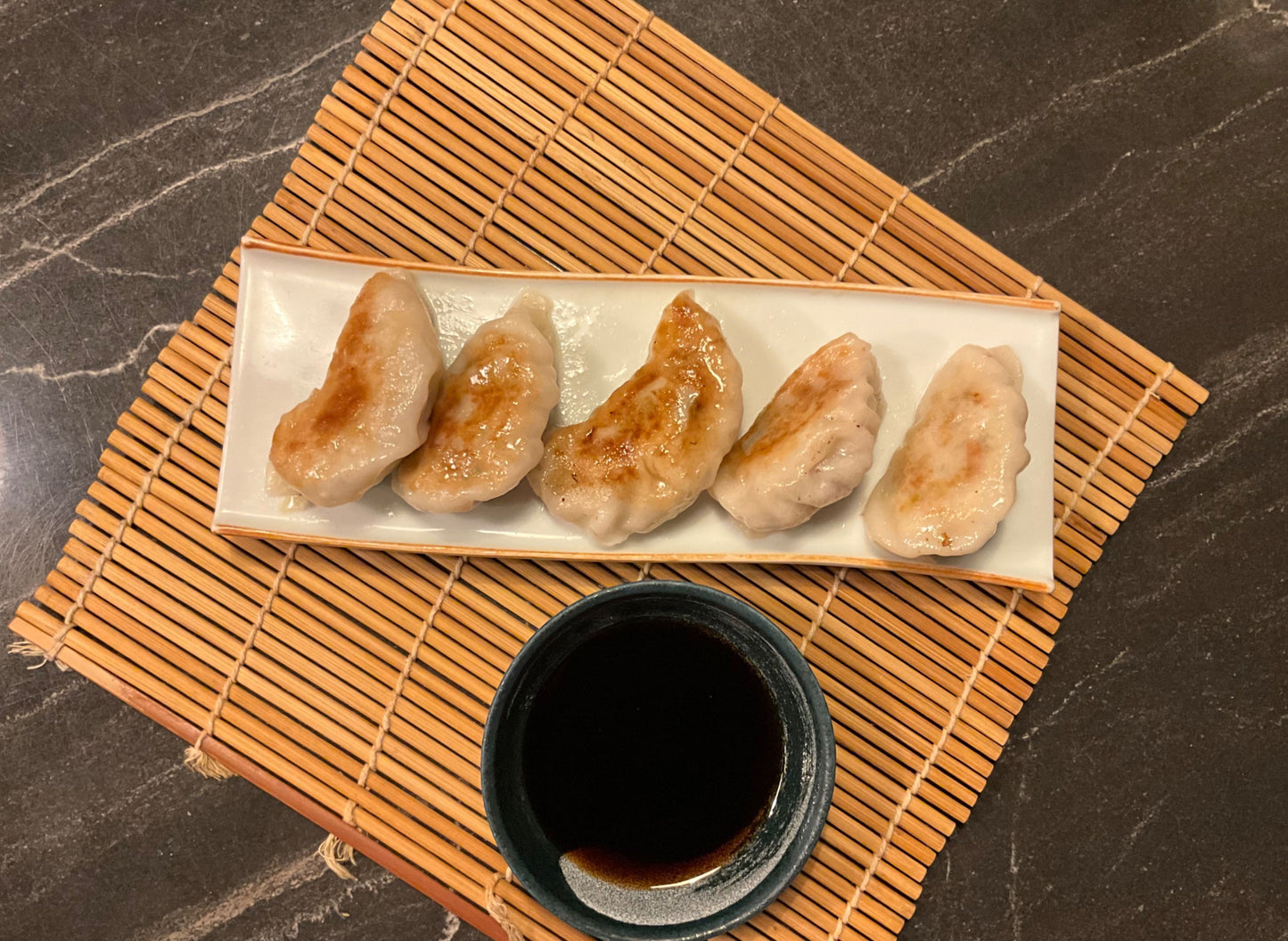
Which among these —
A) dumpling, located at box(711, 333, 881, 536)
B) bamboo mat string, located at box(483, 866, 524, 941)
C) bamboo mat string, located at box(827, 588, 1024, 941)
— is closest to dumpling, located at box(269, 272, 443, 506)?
dumpling, located at box(711, 333, 881, 536)

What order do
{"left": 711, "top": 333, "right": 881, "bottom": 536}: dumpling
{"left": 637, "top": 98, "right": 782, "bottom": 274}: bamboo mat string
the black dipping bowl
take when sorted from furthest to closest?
{"left": 637, "top": 98, "right": 782, "bottom": 274}: bamboo mat string, {"left": 711, "top": 333, "right": 881, "bottom": 536}: dumpling, the black dipping bowl

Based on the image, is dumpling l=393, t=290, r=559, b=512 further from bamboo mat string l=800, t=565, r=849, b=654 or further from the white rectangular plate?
bamboo mat string l=800, t=565, r=849, b=654

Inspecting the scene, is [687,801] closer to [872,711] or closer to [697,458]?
[872,711]

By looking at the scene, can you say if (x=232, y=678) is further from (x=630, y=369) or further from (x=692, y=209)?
(x=692, y=209)

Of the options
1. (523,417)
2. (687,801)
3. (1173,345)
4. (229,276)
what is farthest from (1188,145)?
(229,276)

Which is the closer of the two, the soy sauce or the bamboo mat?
the soy sauce

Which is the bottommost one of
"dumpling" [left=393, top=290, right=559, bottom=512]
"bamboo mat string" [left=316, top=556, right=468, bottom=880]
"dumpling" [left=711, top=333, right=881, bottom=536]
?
"bamboo mat string" [left=316, top=556, right=468, bottom=880]

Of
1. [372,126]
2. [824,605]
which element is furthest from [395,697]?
[372,126]
